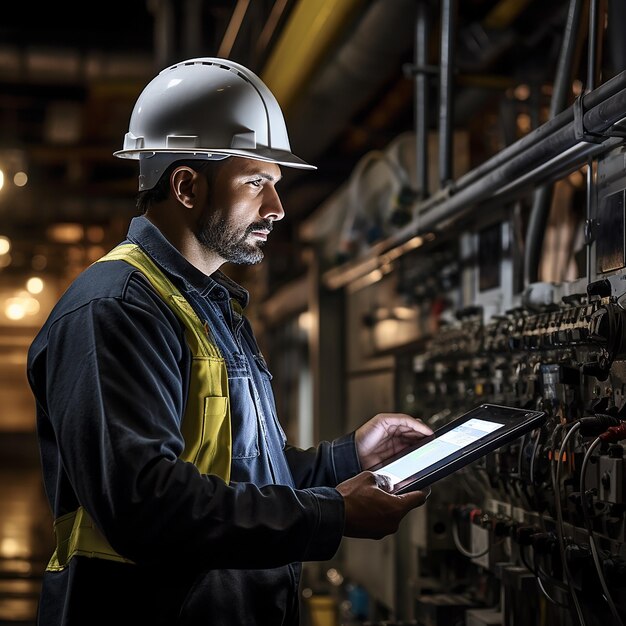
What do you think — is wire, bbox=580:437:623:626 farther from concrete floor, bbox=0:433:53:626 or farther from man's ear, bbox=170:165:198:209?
concrete floor, bbox=0:433:53:626

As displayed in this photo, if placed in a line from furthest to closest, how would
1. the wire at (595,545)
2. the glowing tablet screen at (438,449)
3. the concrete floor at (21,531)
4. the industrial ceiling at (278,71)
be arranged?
the concrete floor at (21,531)
the industrial ceiling at (278,71)
the wire at (595,545)
the glowing tablet screen at (438,449)

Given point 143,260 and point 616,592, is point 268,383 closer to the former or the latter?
point 143,260

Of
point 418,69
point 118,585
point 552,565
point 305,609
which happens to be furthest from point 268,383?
point 305,609

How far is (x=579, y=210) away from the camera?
306 cm

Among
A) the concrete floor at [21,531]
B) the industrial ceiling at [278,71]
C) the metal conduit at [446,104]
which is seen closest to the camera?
the metal conduit at [446,104]

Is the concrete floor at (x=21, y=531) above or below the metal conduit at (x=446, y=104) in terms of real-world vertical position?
below

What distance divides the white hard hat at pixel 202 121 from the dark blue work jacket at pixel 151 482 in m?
0.15

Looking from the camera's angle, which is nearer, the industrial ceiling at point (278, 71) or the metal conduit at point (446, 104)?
the metal conduit at point (446, 104)

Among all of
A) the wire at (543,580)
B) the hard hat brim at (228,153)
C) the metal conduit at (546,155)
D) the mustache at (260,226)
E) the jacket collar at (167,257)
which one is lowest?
the wire at (543,580)

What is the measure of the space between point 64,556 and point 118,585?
105 millimetres

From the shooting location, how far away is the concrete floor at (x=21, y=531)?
14.8 feet

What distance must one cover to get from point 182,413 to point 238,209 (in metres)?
0.35

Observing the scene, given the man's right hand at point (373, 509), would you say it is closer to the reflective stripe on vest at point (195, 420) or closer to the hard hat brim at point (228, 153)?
the reflective stripe on vest at point (195, 420)

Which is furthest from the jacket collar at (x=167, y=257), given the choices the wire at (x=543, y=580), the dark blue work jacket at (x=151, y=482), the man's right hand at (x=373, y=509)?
the wire at (x=543, y=580)
